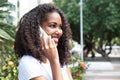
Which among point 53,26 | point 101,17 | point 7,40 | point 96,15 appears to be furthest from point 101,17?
point 53,26

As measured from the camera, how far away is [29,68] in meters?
2.17

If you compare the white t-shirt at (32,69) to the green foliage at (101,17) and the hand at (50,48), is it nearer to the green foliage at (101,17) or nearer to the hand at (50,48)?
the hand at (50,48)

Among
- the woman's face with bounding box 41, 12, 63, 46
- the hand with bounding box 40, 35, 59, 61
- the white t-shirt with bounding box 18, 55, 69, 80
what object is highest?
the woman's face with bounding box 41, 12, 63, 46

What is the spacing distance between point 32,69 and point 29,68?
2 centimetres

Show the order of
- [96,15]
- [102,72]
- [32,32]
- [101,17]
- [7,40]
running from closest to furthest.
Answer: [32,32] → [7,40] → [102,72] → [101,17] → [96,15]

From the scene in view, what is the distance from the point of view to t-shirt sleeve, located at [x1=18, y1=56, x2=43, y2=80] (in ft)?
7.08

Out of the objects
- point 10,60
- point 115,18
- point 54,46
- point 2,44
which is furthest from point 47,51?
point 115,18

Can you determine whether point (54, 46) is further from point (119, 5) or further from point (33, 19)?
point (119, 5)

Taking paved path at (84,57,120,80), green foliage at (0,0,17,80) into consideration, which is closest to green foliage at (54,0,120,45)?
paved path at (84,57,120,80)

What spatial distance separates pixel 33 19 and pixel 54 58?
264 mm

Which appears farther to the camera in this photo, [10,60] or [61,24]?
[10,60]

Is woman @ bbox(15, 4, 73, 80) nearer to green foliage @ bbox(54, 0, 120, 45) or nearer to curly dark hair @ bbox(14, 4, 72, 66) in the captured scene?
curly dark hair @ bbox(14, 4, 72, 66)

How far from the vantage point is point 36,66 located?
2.18 meters

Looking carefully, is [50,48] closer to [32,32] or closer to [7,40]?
[32,32]
